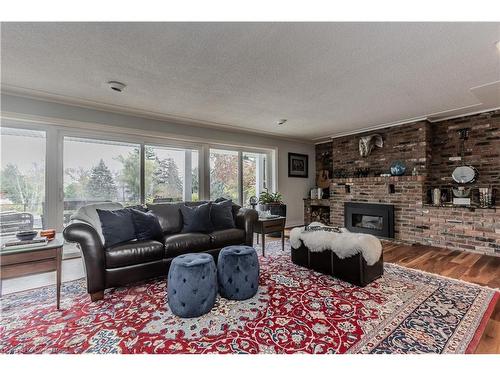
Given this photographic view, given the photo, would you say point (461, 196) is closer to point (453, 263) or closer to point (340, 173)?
point (453, 263)

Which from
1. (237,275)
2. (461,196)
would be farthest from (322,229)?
(461,196)

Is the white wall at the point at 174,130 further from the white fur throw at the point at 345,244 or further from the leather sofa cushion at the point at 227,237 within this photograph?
the white fur throw at the point at 345,244

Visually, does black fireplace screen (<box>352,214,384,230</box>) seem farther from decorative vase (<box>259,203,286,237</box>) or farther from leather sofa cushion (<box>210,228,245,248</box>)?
leather sofa cushion (<box>210,228,245,248</box>)

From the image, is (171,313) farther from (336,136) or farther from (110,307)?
(336,136)

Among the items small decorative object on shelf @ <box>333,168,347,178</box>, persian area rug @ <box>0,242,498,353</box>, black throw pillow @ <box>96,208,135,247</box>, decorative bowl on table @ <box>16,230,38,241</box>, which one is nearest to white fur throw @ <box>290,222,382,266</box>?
persian area rug @ <box>0,242,498,353</box>

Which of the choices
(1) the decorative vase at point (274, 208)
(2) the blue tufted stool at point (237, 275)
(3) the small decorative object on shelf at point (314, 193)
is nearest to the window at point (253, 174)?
(1) the decorative vase at point (274, 208)

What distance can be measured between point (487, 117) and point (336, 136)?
264 centimetres

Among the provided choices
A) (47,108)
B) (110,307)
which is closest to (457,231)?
(110,307)

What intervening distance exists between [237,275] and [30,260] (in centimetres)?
175

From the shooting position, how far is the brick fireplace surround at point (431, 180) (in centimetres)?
391

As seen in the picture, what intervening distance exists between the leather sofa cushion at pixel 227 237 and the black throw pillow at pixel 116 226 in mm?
959

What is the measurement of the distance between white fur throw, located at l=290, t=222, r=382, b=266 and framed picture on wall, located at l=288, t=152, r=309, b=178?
135 inches

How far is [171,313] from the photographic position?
2.01 meters

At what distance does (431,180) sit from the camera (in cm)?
464
